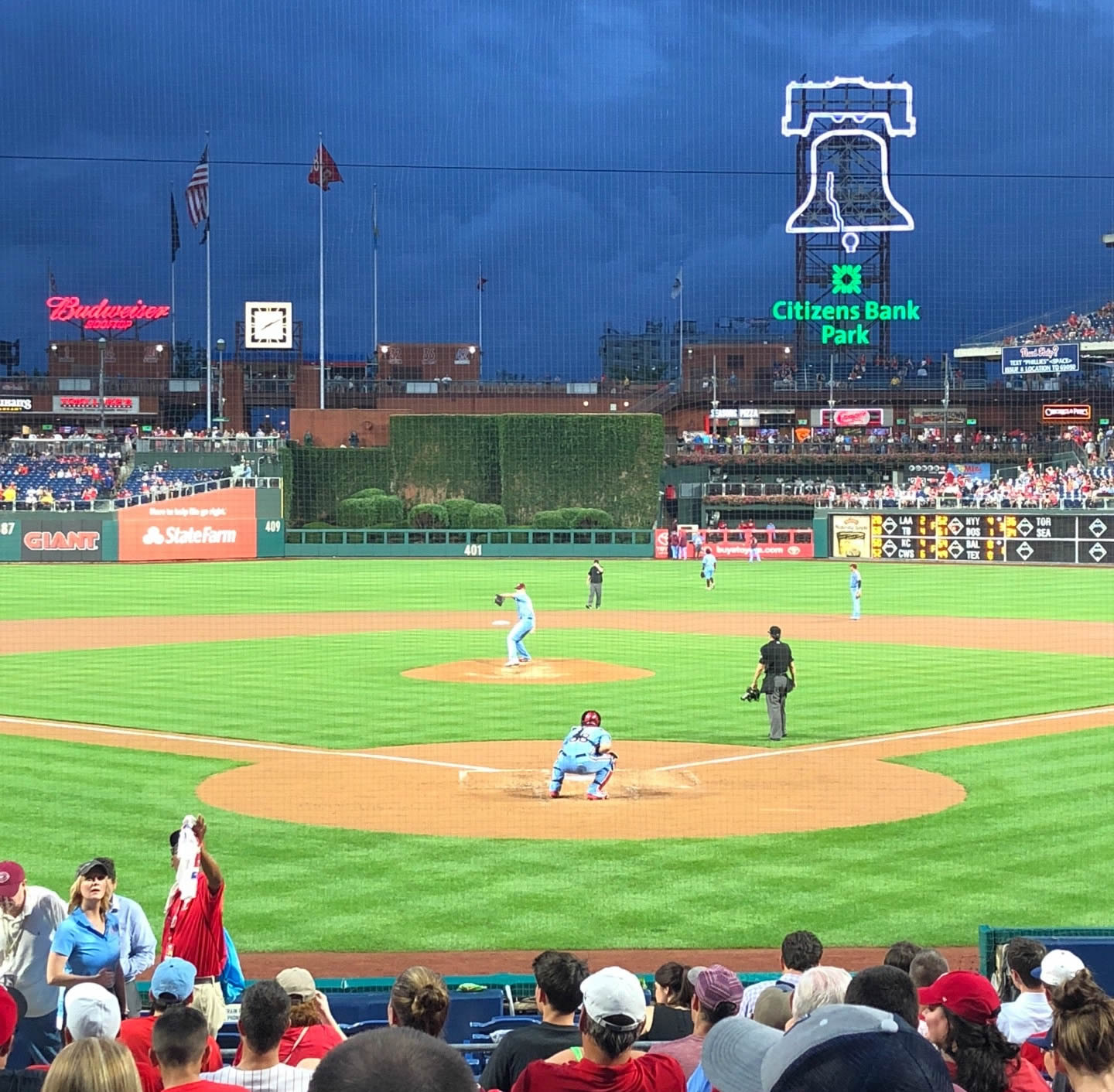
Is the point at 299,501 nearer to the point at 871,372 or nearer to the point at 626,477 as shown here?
the point at 626,477

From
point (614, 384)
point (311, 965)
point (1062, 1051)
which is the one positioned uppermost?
point (614, 384)

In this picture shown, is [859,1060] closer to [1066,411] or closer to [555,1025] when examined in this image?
[555,1025]

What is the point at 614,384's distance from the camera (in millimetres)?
93062

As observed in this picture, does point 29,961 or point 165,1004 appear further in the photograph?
point 29,961

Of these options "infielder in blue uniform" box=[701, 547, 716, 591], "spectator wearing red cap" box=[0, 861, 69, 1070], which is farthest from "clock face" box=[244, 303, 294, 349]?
"spectator wearing red cap" box=[0, 861, 69, 1070]

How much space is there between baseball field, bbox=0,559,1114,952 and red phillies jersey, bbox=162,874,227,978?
8.34 feet

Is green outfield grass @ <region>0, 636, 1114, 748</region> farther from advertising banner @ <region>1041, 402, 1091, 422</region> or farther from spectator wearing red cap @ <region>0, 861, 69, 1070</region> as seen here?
advertising banner @ <region>1041, 402, 1091, 422</region>

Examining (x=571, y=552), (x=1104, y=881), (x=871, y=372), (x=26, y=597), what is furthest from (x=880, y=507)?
(x=1104, y=881)

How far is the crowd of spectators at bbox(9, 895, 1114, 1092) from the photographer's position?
90.6 inches

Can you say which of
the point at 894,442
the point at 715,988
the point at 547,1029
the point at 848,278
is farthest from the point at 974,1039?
the point at 894,442

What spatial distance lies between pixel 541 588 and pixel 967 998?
45.9 metres

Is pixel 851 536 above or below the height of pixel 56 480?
below

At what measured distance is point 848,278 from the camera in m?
78.9

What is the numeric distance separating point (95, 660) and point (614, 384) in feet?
216
